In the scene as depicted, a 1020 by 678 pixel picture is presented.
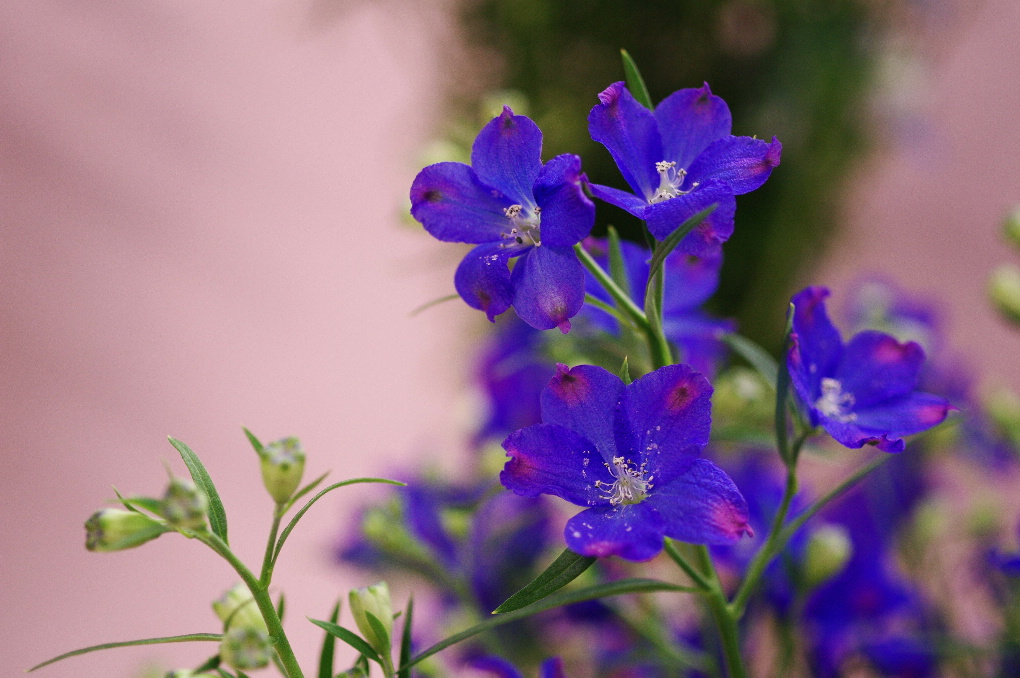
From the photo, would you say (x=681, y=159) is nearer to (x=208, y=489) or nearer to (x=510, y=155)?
(x=510, y=155)

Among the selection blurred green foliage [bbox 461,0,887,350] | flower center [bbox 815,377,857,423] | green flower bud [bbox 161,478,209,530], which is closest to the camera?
green flower bud [bbox 161,478,209,530]

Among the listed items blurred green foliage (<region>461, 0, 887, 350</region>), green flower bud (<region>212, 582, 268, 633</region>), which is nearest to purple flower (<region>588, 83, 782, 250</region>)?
green flower bud (<region>212, 582, 268, 633</region>)

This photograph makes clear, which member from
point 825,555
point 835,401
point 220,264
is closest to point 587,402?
point 835,401

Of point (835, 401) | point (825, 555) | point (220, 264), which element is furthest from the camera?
point (220, 264)

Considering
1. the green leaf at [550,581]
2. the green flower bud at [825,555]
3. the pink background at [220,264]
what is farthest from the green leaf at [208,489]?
the pink background at [220,264]

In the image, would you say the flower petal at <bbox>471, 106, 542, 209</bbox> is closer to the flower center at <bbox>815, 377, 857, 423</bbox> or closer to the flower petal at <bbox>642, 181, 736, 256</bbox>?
the flower petal at <bbox>642, 181, 736, 256</bbox>

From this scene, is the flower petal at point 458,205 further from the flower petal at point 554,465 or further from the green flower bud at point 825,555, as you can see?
the green flower bud at point 825,555
